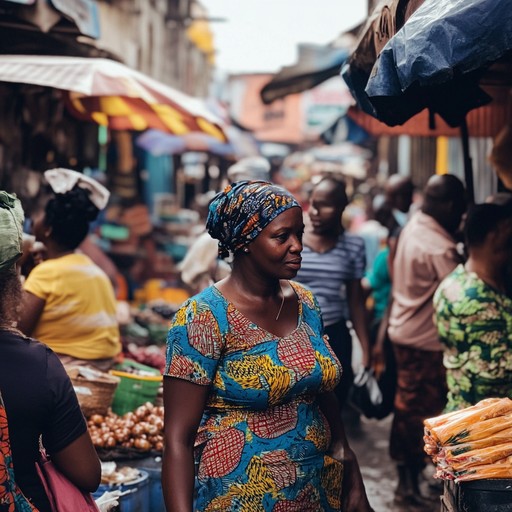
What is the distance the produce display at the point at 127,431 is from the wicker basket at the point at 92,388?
0.06 meters

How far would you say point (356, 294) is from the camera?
249 inches

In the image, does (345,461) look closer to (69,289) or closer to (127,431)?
(127,431)

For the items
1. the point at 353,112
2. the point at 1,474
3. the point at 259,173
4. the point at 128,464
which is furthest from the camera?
the point at 353,112

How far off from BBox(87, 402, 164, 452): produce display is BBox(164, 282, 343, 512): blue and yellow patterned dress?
200 centimetres

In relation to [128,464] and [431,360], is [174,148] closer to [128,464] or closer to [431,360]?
[431,360]

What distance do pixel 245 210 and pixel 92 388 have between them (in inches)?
90.9

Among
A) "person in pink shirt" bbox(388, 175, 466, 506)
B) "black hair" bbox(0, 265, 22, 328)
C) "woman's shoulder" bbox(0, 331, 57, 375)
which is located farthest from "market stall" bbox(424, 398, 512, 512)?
"person in pink shirt" bbox(388, 175, 466, 506)

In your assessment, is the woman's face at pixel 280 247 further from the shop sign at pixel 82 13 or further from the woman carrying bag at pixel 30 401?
the shop sign at pixel 82 13

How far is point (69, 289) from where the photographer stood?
16.2 feet

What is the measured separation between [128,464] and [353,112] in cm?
426

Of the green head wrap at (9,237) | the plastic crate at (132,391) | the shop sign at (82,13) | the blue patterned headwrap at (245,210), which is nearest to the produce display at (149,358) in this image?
the plastic crate at (132,391)

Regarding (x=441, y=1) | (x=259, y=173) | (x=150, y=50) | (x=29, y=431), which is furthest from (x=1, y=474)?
(x=150, y=50)

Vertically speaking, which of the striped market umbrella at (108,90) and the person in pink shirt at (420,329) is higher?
the striped market umbrella at (108,90)

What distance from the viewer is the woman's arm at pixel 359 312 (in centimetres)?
630
